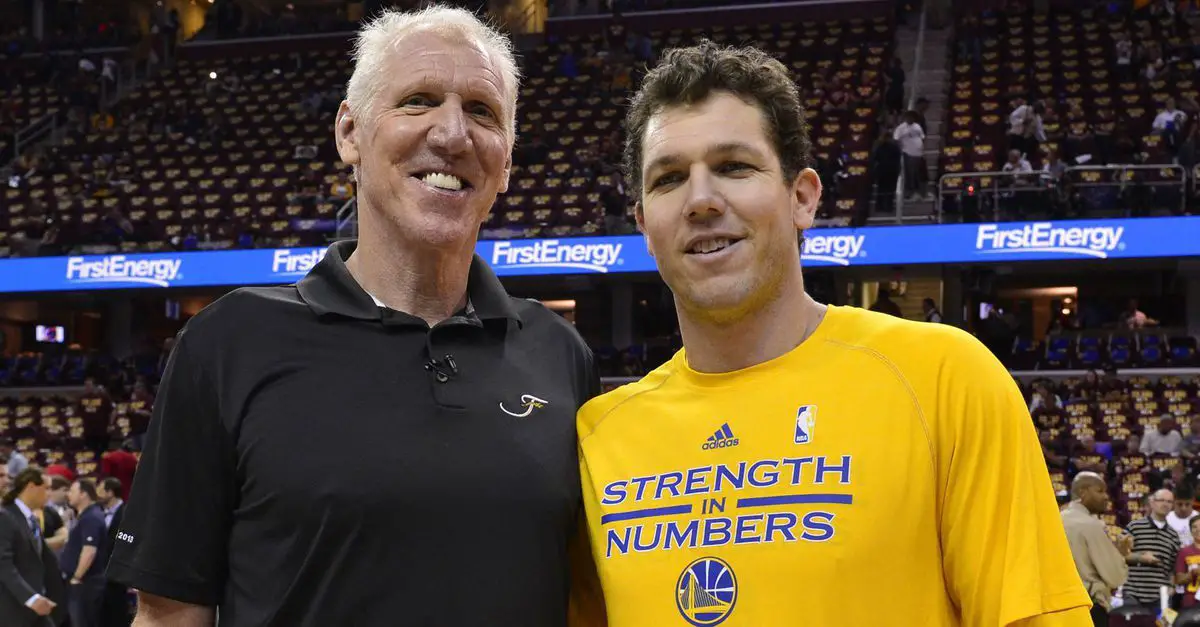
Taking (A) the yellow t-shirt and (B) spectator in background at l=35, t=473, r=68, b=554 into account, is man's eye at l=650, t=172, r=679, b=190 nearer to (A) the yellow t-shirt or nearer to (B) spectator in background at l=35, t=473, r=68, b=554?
(A) the yellow t-shirt

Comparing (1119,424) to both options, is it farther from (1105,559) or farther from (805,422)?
(805,422)

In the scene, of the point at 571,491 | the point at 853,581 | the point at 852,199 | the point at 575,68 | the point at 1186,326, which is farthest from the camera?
the point at 575,68

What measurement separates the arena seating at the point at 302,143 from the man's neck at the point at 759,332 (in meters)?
13.4

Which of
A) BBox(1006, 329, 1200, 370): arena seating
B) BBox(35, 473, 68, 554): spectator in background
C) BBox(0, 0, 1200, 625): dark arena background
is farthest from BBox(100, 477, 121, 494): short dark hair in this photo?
BBox(1006, 329, 1200, 370): arena seating

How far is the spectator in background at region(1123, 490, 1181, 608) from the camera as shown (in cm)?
800

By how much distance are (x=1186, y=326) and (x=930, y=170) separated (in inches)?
153

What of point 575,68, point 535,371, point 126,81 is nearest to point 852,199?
point 575,68

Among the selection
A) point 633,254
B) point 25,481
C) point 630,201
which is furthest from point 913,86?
point 25,481

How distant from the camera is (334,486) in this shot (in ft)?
6.66

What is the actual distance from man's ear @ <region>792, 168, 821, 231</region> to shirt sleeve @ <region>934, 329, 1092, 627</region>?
415 millimetres

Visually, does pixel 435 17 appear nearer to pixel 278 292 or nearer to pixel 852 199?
Answer: pixel 278 292

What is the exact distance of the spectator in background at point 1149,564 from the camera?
8.00 meters

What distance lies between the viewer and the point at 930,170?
1769cm

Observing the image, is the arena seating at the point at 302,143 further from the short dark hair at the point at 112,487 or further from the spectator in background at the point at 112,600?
the spectator in background at the point at 112,600
